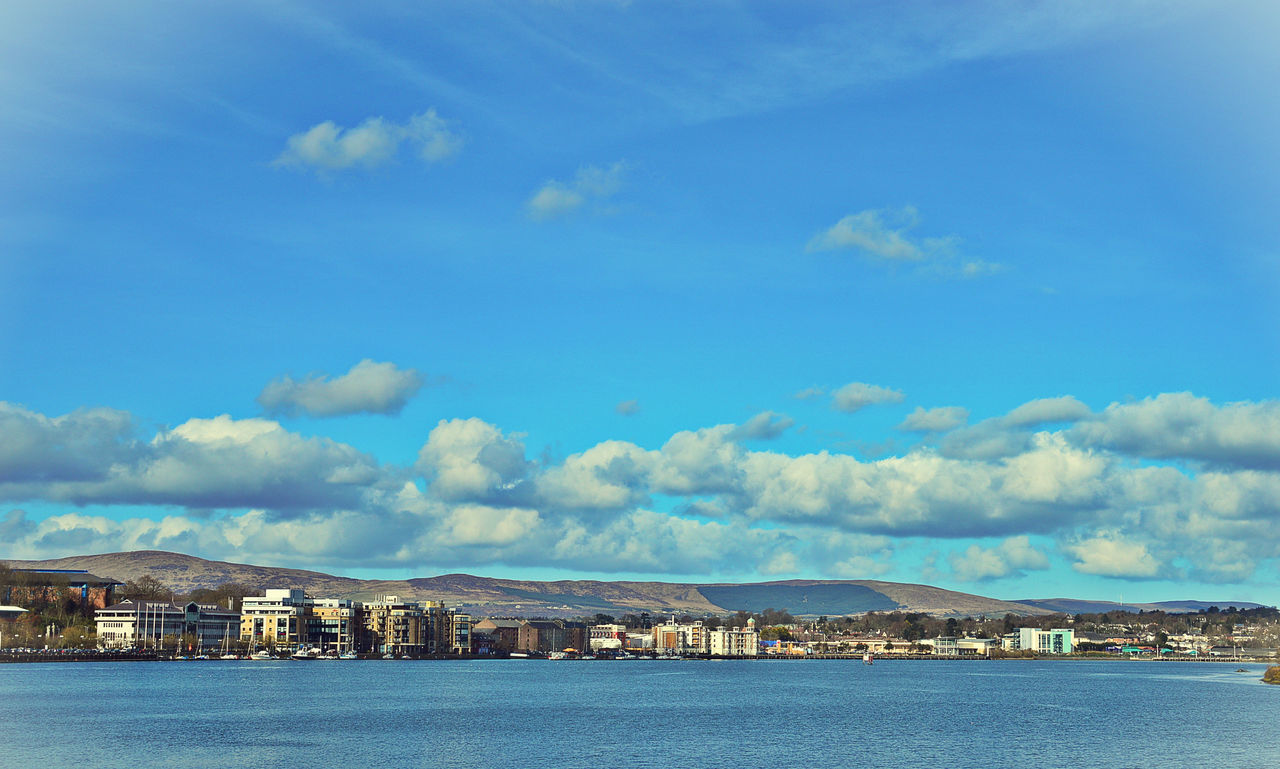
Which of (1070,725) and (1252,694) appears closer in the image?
(1070,725)

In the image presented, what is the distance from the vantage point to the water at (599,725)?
250ft

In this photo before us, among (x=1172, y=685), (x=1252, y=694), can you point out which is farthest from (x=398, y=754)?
(x=1172, y=685)

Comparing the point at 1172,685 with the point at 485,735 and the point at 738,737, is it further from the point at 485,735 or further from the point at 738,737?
Answer: the point at 485,735

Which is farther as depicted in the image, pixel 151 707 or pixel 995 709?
pixel 995 709

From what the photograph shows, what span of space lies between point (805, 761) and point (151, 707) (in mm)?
64873

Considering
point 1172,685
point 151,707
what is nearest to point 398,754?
point 151,707

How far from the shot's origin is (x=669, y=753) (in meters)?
78.5

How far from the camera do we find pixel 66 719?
3730 inches

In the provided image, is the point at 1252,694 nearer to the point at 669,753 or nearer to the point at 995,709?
the point at 995,709

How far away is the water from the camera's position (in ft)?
250

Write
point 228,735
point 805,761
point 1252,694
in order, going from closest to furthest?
point 805,761, point 228,735, point 1252,694

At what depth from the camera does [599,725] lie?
98.1m

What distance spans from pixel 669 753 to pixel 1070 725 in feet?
144

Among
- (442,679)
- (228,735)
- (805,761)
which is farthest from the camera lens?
(442,679)
